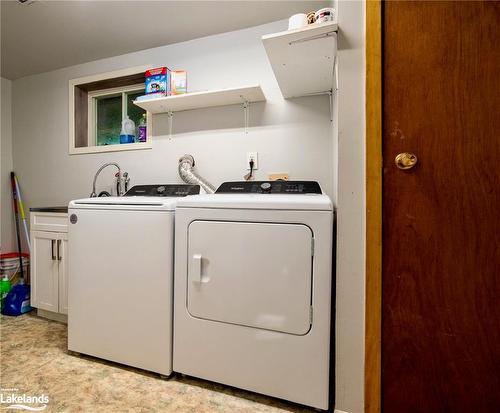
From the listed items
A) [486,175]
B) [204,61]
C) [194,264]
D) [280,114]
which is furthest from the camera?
[204,61]

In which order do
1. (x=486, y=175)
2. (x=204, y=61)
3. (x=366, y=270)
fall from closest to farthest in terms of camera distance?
(x=486, y=175) → (x=366, y=270) → (x=204, y=61)

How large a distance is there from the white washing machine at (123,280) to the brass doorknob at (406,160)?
1062 mm

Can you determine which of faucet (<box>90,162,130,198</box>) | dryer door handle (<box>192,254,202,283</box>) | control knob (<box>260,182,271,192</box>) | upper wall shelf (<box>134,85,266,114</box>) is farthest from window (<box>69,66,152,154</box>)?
dryer door handle (<box>192,254,202,283</box>)

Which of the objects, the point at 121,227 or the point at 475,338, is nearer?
the point at 475,338

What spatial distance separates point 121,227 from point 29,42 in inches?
84.3

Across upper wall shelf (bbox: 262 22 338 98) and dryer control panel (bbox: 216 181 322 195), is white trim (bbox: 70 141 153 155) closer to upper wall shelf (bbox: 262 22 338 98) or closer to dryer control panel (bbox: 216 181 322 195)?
dryer control panel (bbox: 216 181 322 195)

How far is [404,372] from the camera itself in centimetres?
99

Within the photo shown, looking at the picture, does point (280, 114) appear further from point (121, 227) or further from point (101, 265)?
point (101, 265)

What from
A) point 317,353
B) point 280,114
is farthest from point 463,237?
point 280,114

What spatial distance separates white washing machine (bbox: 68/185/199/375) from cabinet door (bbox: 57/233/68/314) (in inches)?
20.5

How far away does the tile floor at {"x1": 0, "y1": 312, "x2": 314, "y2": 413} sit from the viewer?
3.82 ft

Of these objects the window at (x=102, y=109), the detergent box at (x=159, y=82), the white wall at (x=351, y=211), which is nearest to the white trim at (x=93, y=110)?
the window at (x=102, y=109)

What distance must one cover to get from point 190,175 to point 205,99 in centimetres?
60

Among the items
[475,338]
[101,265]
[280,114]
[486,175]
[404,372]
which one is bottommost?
[404,372]
